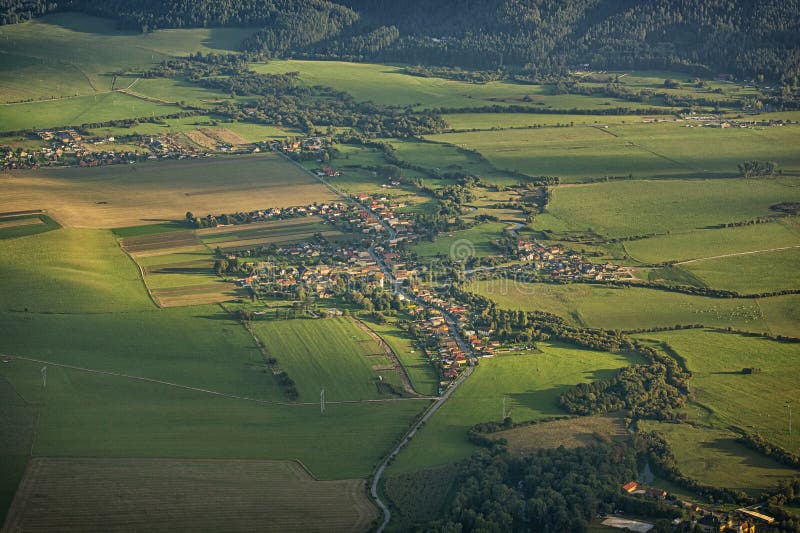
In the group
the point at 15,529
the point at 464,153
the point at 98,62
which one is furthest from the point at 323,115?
the point at 15,529

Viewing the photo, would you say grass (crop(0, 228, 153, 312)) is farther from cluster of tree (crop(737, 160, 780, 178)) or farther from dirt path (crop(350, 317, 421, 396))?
cluster of tree (crop(737, 160, 780, 178))

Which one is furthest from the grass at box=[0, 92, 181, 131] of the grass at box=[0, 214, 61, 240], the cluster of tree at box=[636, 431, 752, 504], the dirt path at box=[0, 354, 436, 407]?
the cluster of tree at box=[636, 431, 752, 504]

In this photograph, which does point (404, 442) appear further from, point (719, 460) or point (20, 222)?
point (20, 222)

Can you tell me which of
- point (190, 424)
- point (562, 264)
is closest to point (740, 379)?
point (562, 264)

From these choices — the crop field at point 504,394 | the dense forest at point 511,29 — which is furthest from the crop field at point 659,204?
the dense forest at point 511,29

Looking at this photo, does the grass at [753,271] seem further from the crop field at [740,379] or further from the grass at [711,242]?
the crop field at [740,379]

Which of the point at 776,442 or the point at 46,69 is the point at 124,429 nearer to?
the point at 776,442

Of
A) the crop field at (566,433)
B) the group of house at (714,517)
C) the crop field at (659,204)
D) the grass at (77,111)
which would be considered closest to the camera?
the group of house at (714,517)
